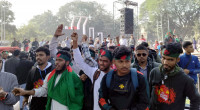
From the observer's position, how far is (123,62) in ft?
7.39

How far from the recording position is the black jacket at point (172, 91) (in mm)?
2344

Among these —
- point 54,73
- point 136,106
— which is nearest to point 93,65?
point 54,73

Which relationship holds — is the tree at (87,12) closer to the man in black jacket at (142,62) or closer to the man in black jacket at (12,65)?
the man in black jacket at (12,65)

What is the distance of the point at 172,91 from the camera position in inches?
96.3

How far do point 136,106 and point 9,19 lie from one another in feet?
139

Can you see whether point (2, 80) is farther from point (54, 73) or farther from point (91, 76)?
point (91, 76)

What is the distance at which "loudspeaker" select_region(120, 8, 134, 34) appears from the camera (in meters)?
21.1

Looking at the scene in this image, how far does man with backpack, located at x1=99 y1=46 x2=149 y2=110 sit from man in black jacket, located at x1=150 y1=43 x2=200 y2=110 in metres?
0.48

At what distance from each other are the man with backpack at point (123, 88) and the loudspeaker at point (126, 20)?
761 inches

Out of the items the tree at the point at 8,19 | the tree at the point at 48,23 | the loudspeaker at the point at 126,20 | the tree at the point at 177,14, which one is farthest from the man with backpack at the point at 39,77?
the tree at the point at 48,23

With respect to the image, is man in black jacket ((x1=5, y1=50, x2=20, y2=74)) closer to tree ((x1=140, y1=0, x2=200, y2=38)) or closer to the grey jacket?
the grey jacket

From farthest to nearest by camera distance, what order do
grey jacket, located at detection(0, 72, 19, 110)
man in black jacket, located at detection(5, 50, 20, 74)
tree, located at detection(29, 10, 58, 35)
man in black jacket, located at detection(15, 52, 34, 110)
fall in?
tree, located at detection(29, 10, 58, 35) → man in black jacket, located at detection(5, 50, 20, 74) → man in black jacket, located at detection(15, 52, 34, 110) → grey jacket, located at detection(0, 72, 19, 110)

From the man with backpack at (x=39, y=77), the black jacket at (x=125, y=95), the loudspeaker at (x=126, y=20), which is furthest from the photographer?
the loudspeaker at (x=126, y=20)

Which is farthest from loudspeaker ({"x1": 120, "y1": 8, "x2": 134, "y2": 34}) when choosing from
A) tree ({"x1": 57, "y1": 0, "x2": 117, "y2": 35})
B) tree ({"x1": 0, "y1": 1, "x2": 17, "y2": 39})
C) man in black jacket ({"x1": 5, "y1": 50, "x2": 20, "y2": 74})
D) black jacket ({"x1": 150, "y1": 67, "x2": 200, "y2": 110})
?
tree ({"x1": 57, "y1": 0, "x2": 117, "y2": 35})
